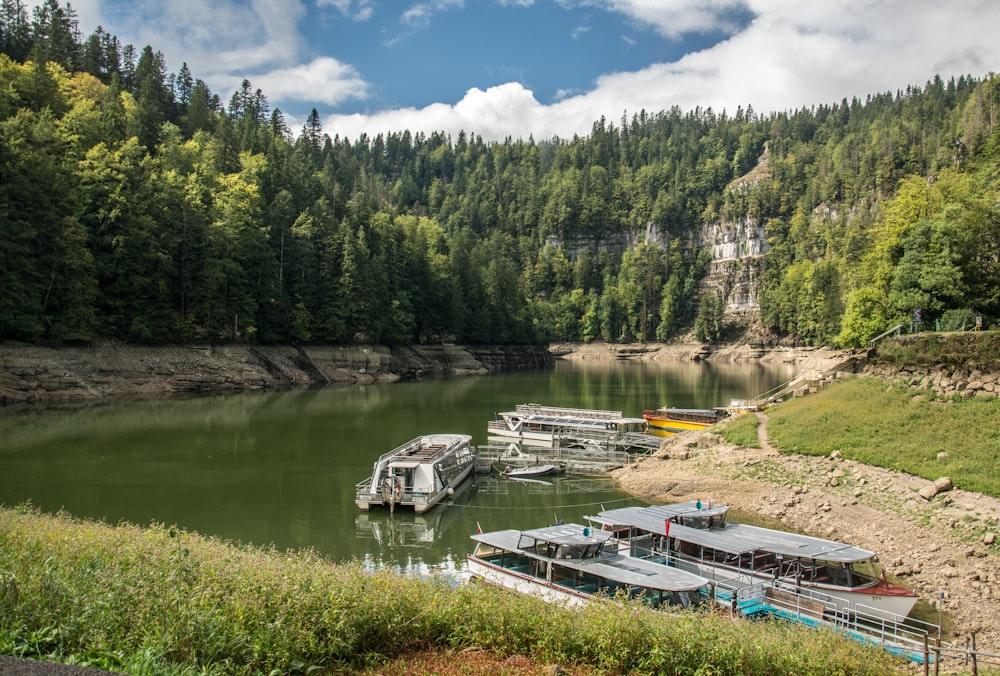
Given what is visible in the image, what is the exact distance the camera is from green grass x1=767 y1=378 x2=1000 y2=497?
26750 mm

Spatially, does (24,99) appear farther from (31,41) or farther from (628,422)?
(628,422)

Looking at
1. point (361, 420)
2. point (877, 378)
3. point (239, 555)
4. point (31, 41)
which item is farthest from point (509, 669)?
point (31, 41)

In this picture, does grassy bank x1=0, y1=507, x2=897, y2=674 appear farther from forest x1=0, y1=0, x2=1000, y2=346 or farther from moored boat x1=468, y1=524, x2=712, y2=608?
forest x1=0, y1=0, x2=1000, y2=346

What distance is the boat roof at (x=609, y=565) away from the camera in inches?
699

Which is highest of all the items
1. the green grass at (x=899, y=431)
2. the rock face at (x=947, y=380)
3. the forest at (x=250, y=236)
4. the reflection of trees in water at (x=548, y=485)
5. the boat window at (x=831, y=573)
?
the forest at (x=250, y=236)

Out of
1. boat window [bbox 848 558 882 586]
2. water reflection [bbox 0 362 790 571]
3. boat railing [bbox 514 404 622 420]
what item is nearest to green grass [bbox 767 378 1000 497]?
boat window [bbox 848 558 882 586]

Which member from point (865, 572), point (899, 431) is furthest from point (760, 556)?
point (899, 431)

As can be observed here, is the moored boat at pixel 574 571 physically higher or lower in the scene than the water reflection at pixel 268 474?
higher

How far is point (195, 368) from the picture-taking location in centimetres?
7538

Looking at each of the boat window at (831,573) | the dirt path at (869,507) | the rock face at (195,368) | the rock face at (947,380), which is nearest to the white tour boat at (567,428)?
the dirt path at (869,507)

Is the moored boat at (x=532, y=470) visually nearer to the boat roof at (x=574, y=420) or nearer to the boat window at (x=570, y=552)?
the boat roof at (x=574, y=420)

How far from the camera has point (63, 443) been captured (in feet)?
142

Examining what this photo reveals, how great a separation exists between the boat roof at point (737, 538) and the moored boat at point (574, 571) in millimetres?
2076

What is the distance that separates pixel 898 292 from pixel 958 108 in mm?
162042
